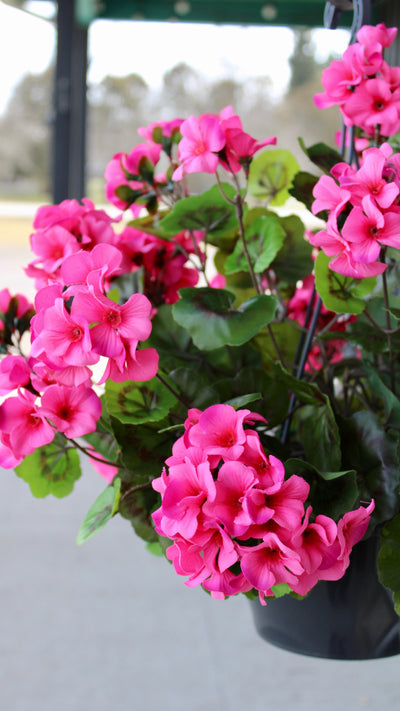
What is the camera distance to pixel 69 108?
316cm

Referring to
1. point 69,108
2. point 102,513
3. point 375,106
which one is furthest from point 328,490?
point 69,108

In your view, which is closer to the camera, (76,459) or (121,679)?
(76,459)

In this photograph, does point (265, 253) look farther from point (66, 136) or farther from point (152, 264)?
point (66, 136)

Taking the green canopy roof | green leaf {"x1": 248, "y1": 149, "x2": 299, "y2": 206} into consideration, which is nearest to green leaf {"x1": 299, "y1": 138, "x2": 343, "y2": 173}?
green leaf {"x1": 248, "y1": 149, "x2": 299, "y2": 206}

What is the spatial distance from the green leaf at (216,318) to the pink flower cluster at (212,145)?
0.08m

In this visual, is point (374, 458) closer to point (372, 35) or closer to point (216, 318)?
point (216, 318)

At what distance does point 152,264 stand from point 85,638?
25.1 inches

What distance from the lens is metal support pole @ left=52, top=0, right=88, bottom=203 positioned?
302cm

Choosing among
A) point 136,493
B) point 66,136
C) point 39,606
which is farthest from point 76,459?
point 66,136

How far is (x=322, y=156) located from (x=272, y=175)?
0.14 m

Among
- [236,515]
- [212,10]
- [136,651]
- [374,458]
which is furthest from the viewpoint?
[212,10]

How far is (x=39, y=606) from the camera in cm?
102

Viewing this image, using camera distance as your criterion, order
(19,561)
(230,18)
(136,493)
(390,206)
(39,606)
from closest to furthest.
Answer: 1. (390,206)
2. (136,493)
3. (39,606)
4. (19,561)
5. (230,18)

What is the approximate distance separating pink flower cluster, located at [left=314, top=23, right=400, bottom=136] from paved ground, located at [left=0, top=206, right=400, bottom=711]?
2.26 feet
